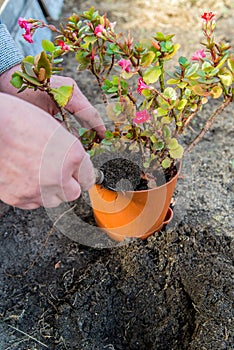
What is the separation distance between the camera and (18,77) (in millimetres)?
1009

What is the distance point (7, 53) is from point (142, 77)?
1.45ft

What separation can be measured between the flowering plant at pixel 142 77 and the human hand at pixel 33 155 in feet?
0.49

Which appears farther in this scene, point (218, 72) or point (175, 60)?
point (175, 60)

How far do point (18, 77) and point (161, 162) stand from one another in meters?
0.48

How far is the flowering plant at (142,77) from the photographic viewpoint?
1064mm

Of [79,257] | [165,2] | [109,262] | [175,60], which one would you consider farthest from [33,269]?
[165,2]

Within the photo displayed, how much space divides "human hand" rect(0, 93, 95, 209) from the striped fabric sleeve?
0.42m

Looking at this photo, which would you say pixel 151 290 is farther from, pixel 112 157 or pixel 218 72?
pixel 218 72

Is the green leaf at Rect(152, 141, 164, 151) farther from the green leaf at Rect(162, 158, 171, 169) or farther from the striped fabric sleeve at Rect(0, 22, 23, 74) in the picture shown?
the striped fabric sleeve at Rect(0, 22, 23, 74)

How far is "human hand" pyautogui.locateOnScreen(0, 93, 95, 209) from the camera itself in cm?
87

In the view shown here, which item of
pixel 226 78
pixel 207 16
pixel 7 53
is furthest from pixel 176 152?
pixel 7 53

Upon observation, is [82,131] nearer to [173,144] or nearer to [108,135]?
[108,135]

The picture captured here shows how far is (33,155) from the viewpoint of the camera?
2.90ft

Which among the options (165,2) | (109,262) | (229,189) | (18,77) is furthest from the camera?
(165,2)
